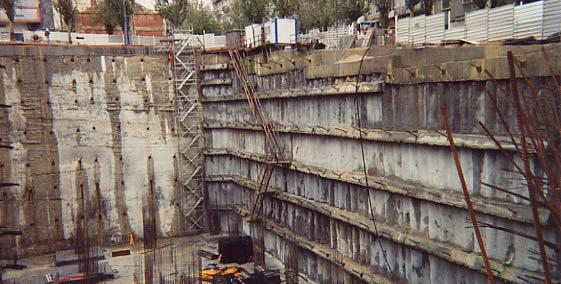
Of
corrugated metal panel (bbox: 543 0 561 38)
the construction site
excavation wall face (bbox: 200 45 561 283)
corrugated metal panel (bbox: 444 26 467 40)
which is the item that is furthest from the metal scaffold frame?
corrugated metal panel (bbox: 543 0 561 38)

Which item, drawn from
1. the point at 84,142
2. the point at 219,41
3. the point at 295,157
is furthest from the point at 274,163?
the point at 219,41

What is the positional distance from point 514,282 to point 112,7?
25867 millimetres

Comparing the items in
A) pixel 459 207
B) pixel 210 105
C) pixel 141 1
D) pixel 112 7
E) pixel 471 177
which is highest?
pixel 141 1

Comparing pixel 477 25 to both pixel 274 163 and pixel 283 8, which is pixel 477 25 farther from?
pixel 283 8

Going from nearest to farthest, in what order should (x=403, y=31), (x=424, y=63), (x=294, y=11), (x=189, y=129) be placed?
(x=424, y=63) → (x=403, y=31) → (x=189, y=129) → (x=294, y=11)

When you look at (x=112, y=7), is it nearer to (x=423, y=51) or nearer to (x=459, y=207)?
(x=423, y=51)

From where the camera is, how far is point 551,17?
35.0 ft

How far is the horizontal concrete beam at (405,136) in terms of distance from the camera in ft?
26.2

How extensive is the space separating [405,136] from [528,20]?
173 inches

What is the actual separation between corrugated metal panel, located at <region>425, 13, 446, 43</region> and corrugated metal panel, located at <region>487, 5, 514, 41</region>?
7.04 ft

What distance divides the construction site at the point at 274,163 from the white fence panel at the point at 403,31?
2.99m

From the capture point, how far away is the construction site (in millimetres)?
7949

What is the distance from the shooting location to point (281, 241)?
52.0ft

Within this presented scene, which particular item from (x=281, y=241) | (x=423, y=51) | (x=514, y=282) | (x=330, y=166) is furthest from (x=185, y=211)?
(x=514, y=282)
